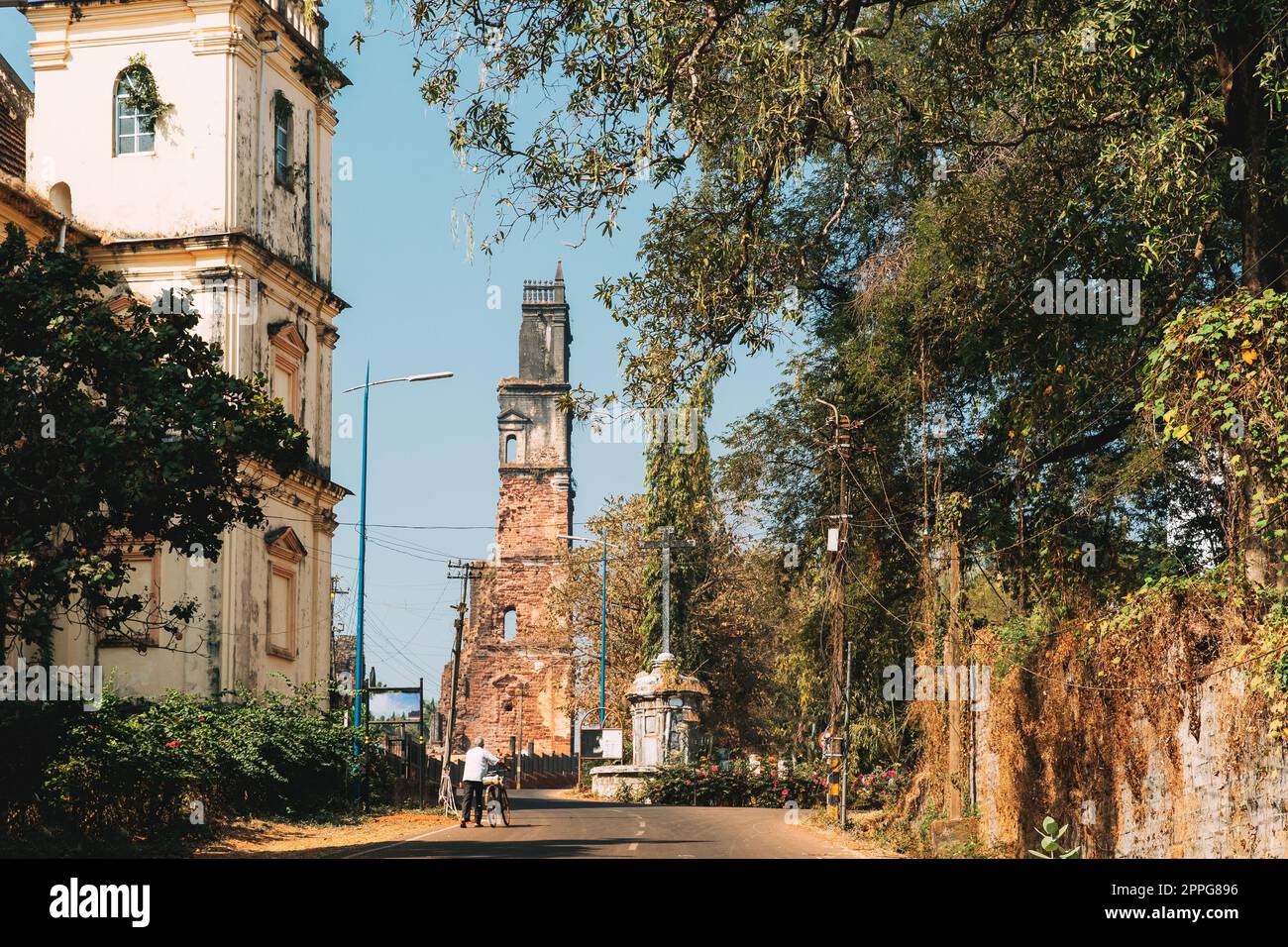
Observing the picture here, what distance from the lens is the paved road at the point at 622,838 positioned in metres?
20.6

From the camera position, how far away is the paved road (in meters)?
20.6

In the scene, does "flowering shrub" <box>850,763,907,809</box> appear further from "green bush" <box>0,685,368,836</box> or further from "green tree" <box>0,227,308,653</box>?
"green tree" <box>0,227,308,653</box>

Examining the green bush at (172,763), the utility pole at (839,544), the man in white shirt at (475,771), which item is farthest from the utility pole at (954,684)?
the green bush at (172,763)

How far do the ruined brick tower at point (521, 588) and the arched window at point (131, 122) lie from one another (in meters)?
44.7

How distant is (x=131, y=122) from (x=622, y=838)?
18063mm

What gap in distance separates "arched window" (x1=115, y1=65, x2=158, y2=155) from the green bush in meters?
11.4

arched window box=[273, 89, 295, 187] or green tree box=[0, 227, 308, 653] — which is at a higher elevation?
arched window box=[273, 89, 295, 187]

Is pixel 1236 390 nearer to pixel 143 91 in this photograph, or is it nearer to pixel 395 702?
pixel 143 91

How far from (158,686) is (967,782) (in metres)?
15.3

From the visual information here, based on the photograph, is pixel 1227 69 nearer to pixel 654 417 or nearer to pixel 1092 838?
pixel 654 417

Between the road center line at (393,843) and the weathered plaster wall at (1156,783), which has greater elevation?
the weathered plaster wall at (1156,783)

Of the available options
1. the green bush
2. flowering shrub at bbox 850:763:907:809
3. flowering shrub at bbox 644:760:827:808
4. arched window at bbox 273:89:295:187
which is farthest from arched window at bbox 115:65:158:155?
flowering shrub at bbox 644:760:827:808

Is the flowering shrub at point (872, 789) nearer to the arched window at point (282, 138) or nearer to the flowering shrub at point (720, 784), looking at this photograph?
the flowering shrub at point (720, 784)

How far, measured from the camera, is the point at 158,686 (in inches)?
1158
